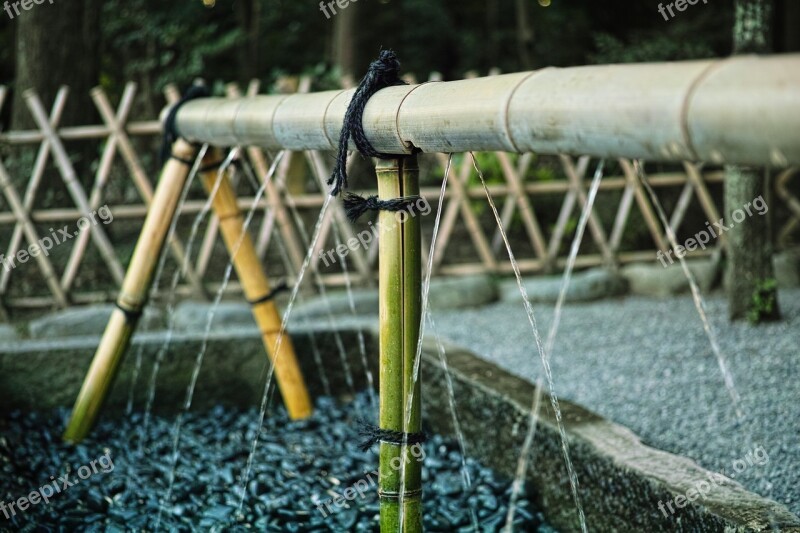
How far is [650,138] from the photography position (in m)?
1.18

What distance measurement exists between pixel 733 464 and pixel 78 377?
3.05 meters

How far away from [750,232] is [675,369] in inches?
42.9

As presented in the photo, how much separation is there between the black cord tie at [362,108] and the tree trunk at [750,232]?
119 inches

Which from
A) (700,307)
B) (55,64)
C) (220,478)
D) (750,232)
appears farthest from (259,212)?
(700,307)

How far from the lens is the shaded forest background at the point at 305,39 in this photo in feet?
20.9

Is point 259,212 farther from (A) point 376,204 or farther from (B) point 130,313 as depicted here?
(A) point 376,204

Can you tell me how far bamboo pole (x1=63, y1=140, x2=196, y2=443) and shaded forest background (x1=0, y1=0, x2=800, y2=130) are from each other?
3.25 metres

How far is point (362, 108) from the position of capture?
1928mm

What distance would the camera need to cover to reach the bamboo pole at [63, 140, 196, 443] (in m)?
3.40

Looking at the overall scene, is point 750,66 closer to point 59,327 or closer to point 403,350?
point 403,350

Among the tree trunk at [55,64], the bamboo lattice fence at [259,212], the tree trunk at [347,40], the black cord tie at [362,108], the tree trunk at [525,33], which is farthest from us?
the tree trunk at [525,33]

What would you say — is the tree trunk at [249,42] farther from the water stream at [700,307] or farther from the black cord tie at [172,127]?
the water stream at [700,307]

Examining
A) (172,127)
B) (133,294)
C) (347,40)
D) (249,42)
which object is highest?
(249,42)

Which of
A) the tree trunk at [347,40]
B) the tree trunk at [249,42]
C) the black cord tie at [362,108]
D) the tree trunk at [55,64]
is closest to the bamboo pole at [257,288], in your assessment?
the black cord tie at [362,108]
